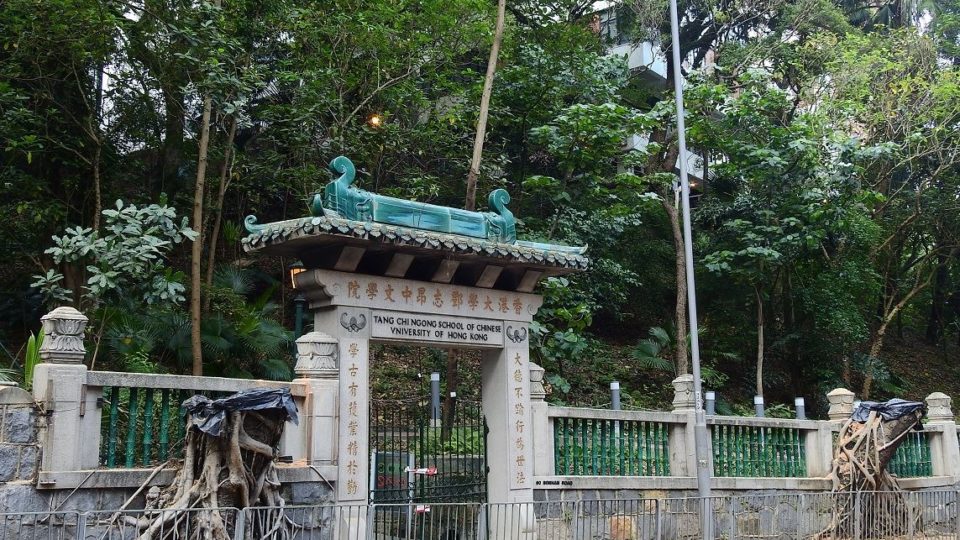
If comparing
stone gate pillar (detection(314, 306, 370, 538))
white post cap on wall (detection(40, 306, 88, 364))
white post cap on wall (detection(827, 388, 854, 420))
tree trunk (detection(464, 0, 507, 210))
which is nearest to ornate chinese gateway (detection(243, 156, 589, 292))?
stone gate pillar (detection(314, 306, 370, 538))

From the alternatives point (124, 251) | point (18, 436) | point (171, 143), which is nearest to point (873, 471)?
point (124, 251)

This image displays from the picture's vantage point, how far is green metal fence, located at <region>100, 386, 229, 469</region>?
9.98m

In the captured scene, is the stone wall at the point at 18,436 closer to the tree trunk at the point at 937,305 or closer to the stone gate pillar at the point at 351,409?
the stone gate pillar at the point at 351,409

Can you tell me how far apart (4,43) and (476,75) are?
10.1m

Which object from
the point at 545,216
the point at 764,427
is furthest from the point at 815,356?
the point at 764,427

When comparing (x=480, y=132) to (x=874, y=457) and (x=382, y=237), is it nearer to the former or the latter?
(x=382, y=237)

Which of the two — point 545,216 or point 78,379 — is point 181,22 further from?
point 545,216

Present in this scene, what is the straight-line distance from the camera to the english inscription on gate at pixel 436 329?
1252cm

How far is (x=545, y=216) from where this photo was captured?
977 inches

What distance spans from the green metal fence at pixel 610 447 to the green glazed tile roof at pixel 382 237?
2.64 m

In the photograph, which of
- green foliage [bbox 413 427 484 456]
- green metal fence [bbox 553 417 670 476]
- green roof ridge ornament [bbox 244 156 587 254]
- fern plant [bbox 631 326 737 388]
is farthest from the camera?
fern plant [bbox 631 326 737 388]

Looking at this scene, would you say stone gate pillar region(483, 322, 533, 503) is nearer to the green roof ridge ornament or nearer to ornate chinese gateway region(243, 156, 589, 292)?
ornate chinese gateway region(243, 156, 589, 292)

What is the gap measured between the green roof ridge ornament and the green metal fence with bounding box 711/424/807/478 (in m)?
4.66

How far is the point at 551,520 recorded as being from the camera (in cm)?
1359
